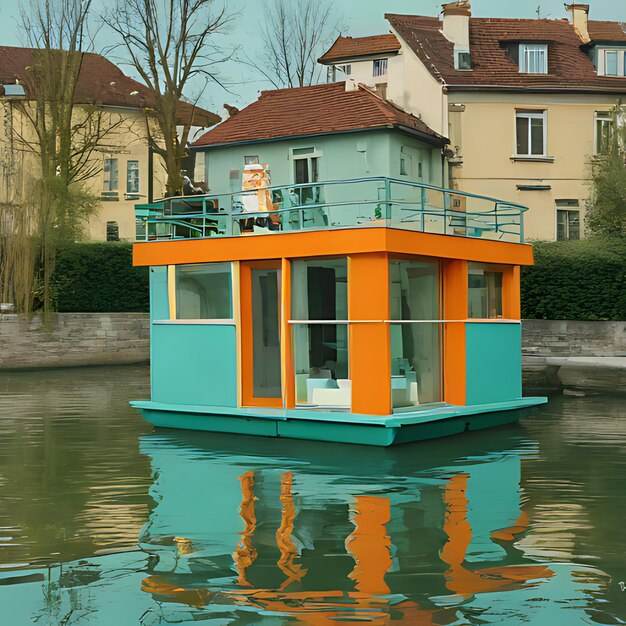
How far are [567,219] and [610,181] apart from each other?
326 cm

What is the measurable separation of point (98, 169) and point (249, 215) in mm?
36883

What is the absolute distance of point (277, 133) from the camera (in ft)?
116

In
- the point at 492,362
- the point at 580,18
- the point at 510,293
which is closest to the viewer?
the point at 492,362

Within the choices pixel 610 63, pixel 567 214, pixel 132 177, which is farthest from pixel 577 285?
pixel 132 177

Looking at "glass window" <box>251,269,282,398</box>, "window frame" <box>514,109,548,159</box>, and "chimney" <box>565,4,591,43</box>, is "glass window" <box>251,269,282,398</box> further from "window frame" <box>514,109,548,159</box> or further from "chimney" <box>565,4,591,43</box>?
"chimney" <box>565,4,591,43</box>

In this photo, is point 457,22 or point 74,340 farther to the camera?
point 457,22

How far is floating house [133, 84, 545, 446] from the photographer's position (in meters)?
14.1

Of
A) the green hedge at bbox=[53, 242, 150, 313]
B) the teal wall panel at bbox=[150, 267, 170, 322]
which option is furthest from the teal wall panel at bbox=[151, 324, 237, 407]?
the green hedge at bbox=[53, 242, 150, 313]

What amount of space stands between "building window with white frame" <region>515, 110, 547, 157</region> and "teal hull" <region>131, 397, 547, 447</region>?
800 inches

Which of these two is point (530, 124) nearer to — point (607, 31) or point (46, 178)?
point (607, 31)

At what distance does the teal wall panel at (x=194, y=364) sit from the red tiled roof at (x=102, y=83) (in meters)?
34.1

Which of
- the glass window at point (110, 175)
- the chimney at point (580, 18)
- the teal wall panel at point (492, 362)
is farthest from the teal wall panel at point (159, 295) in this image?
the glass window at point (110, 175)

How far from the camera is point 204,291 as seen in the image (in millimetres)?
15945

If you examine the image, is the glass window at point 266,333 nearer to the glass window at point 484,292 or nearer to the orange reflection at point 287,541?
the glass window at point 484,292
